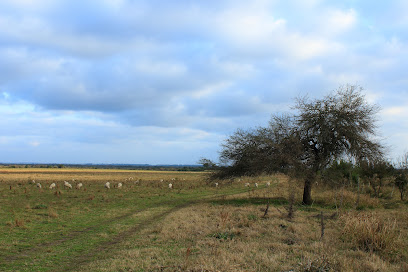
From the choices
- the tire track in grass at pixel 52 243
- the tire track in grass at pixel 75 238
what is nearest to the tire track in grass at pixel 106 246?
the tire track in grass at pixel 75 238

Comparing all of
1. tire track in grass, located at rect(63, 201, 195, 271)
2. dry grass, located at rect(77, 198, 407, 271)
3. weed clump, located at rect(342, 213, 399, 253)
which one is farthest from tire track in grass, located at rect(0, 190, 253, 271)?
weed clump, located at rect(342, 213, 399, 253)

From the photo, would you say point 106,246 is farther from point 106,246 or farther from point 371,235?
point 371,235

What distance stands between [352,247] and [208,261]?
15.1 ft

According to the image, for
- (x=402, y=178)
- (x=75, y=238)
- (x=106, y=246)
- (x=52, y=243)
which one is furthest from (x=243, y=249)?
(x=402, y=178)

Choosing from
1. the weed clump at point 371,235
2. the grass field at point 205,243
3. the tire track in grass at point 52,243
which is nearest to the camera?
the grass field at point 205,243

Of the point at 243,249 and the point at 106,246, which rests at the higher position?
the point at 243,249

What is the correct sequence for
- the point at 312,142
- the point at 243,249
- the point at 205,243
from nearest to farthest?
1. the point at 243,249
2. the point at 205,243
3. the point at 312,142

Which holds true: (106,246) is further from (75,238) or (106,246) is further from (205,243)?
(205,243)

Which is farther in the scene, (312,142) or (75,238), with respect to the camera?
(312,142)

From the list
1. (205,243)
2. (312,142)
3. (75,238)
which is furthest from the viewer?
(312,142)

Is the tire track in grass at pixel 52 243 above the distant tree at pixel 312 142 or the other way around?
the other way around

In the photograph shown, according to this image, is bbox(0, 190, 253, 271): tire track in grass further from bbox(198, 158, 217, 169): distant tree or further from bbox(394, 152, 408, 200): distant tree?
bbox(394, 152, 408, 200): distant tree

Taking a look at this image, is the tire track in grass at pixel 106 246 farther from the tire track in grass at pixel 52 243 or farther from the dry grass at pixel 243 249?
the tire track in grass at pixel 52 243

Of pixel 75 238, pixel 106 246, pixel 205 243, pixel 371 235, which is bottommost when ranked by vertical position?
pixel 75 238
